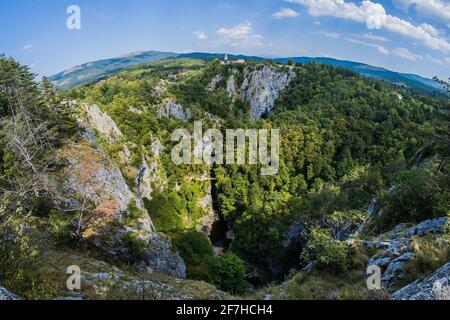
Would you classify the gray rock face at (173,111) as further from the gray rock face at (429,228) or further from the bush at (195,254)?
the gray rock face at (429,228)

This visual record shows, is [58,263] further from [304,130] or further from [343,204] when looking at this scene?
[304,130]

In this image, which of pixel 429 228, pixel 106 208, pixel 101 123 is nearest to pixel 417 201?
pixel 429 228

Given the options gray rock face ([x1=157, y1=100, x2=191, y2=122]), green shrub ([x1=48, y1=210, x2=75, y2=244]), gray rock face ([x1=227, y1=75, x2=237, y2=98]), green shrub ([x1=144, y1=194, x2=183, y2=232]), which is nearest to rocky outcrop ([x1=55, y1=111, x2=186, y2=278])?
green shrub ([x1=48, y1=210, x2=75, y2=244])

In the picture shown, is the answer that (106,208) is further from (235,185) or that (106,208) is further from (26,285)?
(235,185)

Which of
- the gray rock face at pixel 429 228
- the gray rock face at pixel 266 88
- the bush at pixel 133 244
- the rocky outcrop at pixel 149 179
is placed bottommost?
the rocky outcrop at pixel 149 179

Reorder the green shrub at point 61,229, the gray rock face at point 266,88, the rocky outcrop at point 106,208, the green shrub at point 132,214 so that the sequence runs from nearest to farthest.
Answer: the green shrub at point 61,229 < the rocky outcrop at point 106,208 < the green shrub at point 132,214 < the gray rock face at point 266,88

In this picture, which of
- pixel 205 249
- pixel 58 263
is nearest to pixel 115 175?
pixel 58 263

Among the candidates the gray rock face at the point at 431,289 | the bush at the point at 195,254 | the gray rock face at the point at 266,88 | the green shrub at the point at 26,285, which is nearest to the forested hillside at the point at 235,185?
the green shrub at the point at 26,285
